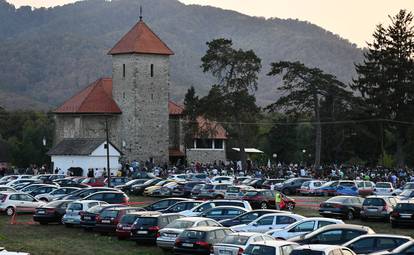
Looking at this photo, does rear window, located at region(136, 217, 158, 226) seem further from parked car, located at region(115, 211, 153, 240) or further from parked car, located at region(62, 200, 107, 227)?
parked car, located at region(62, 200, 107, 227)

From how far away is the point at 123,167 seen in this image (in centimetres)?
7531

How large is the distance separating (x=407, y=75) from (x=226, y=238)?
59.5 metres

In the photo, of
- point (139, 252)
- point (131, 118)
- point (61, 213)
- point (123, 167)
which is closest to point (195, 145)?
point (131, 118)

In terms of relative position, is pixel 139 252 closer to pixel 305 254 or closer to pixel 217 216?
pixel 217 216

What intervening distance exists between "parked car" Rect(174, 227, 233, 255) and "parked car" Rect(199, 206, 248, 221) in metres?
6.65

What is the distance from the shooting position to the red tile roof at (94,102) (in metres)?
85.2

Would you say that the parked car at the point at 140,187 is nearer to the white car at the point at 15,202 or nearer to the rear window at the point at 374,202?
the white car at the point at 15,202

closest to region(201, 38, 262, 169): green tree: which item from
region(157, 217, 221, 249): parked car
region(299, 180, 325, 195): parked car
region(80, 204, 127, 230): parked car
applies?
region(299, 180, 325, 195): parked car

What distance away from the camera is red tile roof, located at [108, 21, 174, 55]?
85062mm

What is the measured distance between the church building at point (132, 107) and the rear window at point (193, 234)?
5840 centimetres

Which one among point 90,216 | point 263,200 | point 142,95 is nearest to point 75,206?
point 90,216

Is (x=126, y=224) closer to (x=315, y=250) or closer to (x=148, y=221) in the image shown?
(x=148, y=221)

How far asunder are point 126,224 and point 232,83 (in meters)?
54.4

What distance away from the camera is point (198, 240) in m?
24.3
